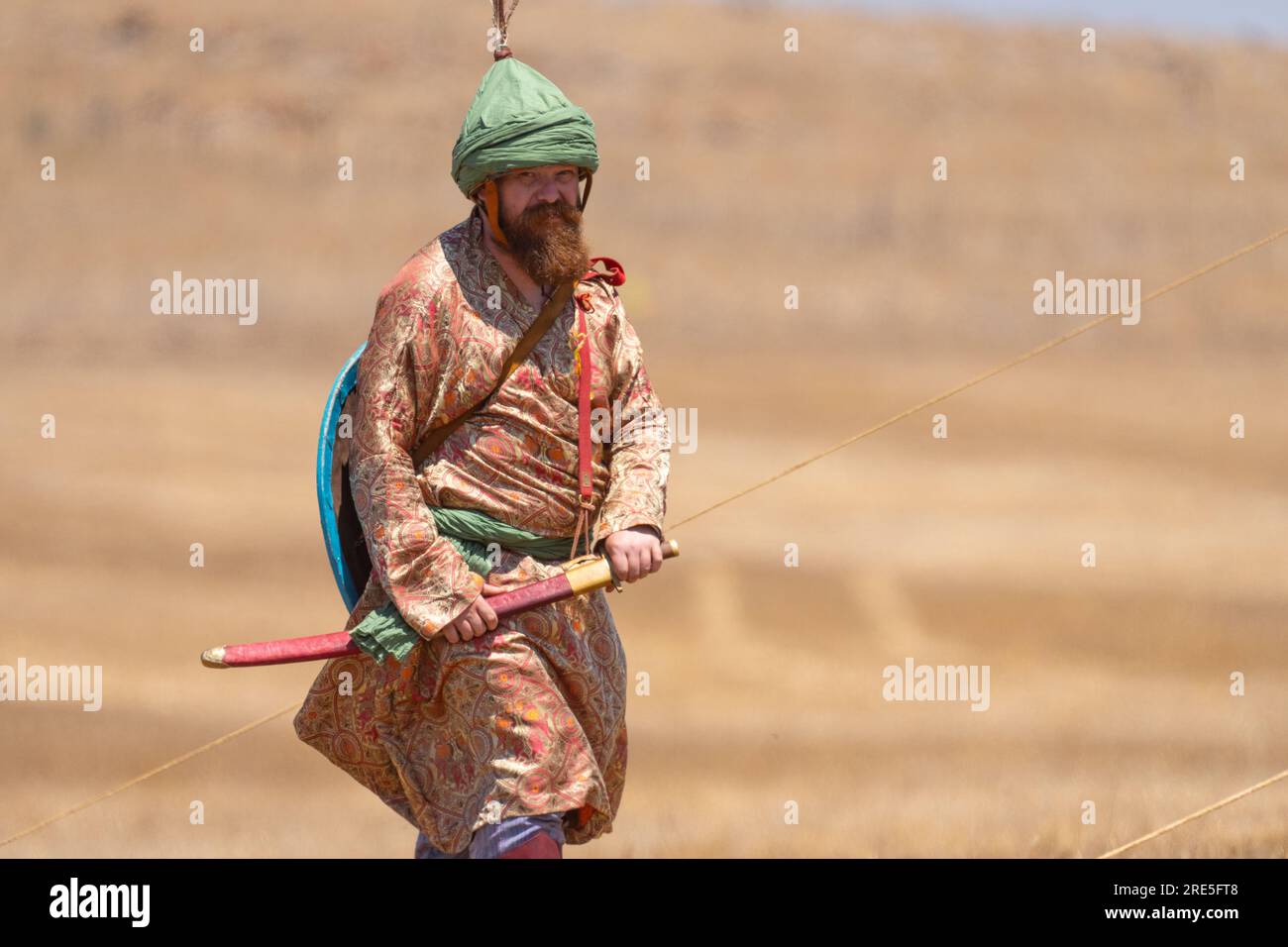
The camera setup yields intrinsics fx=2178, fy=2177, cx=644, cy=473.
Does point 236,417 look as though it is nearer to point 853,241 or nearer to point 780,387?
point 780,387

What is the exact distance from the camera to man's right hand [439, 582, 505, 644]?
383 centimetres

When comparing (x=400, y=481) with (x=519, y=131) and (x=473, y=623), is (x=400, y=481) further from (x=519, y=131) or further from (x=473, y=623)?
(x=519, y=131)

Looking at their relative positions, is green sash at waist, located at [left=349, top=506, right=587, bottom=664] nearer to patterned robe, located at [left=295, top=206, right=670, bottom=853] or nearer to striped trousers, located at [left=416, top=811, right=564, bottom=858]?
patterned robe, located at [left=295, top=206, right=670, bottom=853]

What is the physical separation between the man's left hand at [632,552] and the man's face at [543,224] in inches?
18.9

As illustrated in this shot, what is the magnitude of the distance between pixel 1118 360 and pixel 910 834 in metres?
11.2

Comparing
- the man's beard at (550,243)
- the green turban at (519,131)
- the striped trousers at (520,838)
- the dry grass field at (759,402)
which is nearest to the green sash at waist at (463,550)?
the striped trousers at (520,838)

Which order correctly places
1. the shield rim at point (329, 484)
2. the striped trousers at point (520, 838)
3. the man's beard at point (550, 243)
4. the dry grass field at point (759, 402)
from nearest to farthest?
1. the striped trousers at point (520, 838)
2. the man's beard at point (550, 243)
3. the shield rim at point (329, 484)
4. the dry grass field at point (759, 402)

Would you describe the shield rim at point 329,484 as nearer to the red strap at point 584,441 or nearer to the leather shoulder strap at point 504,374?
the leather shoulder strap at point 504,374

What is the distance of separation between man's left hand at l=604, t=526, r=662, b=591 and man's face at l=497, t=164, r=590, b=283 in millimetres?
481

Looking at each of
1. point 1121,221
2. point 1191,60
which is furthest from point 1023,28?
point 1121,221

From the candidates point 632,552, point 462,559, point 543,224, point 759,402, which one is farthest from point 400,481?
point 759,402

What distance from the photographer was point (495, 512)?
13.0 feet

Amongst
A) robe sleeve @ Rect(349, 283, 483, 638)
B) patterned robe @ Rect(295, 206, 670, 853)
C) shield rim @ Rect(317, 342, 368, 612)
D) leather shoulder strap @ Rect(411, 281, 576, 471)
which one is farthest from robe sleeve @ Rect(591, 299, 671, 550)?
Result: shield rim @ Rect(317, 342, 368, 612)

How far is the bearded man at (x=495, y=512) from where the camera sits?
3.83 metres
